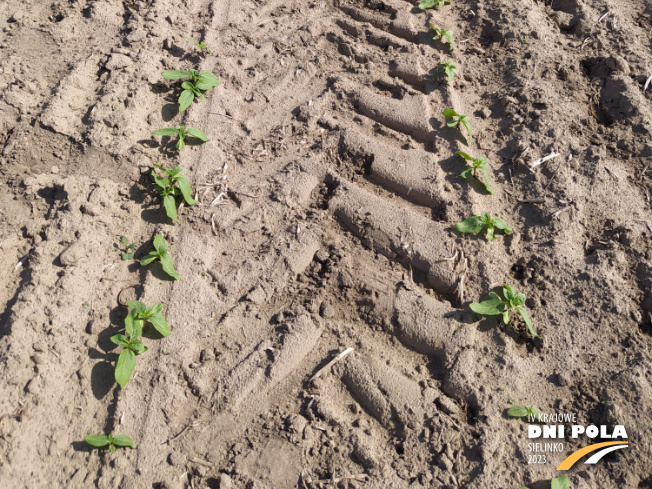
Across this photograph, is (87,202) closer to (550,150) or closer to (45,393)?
(45,393)

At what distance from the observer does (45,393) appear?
7.32ft

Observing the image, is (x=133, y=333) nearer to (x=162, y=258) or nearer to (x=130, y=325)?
(x=130, y=325)

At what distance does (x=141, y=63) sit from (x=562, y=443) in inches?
133

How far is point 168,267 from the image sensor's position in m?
2.50

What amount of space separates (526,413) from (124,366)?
1845mm

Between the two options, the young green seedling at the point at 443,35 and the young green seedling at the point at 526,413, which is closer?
the young green seedling at the point at 526,413

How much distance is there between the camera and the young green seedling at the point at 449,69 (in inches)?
124

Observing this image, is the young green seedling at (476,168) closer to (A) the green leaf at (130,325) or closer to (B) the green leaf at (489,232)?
(B) the green leaf at (489,232)

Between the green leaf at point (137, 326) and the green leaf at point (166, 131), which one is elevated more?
the green leaf at point (166, 131)

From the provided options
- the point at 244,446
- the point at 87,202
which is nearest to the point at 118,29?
the point at 87,202

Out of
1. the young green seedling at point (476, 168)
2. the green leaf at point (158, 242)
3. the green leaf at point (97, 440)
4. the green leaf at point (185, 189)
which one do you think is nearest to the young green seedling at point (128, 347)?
the green leaf at point (97, 440)

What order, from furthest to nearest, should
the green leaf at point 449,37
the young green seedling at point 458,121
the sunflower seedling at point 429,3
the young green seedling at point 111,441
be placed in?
the sunflower seedling at point 429,3 → the green leaf at point 449,37 → the young green seedling at point 458,121 → the young green seedling at point 111,441

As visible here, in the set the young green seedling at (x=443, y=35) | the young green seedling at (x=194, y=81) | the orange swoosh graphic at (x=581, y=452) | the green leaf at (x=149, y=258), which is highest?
the young green seedling at (x=443, y=35)

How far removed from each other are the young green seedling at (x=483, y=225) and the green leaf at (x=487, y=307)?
39 cm
